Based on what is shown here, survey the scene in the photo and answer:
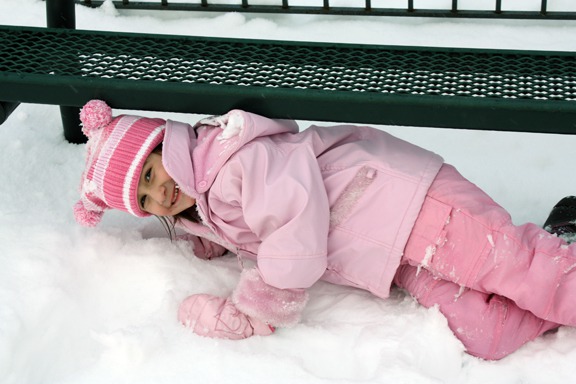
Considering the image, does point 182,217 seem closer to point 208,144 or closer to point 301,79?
point 208,144

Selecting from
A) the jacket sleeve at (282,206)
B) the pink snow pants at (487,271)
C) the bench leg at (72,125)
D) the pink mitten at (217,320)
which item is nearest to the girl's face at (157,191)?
the jacket sleeve at (282,206)

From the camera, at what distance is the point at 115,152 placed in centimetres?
278

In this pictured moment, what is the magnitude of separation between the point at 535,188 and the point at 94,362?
5.53ft

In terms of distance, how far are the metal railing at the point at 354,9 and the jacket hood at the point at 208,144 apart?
1.32 m

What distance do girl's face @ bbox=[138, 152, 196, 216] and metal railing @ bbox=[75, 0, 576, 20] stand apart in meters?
1.44

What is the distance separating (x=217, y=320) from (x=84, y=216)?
559 mm

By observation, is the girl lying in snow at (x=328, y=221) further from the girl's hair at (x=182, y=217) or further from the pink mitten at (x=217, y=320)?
the girl's hair at (x=182, y=217)

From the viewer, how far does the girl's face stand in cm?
279

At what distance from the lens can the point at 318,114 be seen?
2.63 m

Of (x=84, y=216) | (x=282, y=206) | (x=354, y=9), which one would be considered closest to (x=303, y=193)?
(x=282, y=206)

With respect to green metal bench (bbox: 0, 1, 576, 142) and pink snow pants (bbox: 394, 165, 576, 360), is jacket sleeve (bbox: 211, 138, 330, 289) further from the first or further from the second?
pink snow pants (bbox: 394, 165, 576, 360)

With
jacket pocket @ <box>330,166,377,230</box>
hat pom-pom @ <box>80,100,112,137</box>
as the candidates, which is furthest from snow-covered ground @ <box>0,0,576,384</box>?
hat pom-pom @ <box>80,100,112,137</box>

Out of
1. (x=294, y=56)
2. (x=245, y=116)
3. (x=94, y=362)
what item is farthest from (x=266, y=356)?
(x=294, y=56)

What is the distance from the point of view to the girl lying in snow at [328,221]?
2.67 meters
